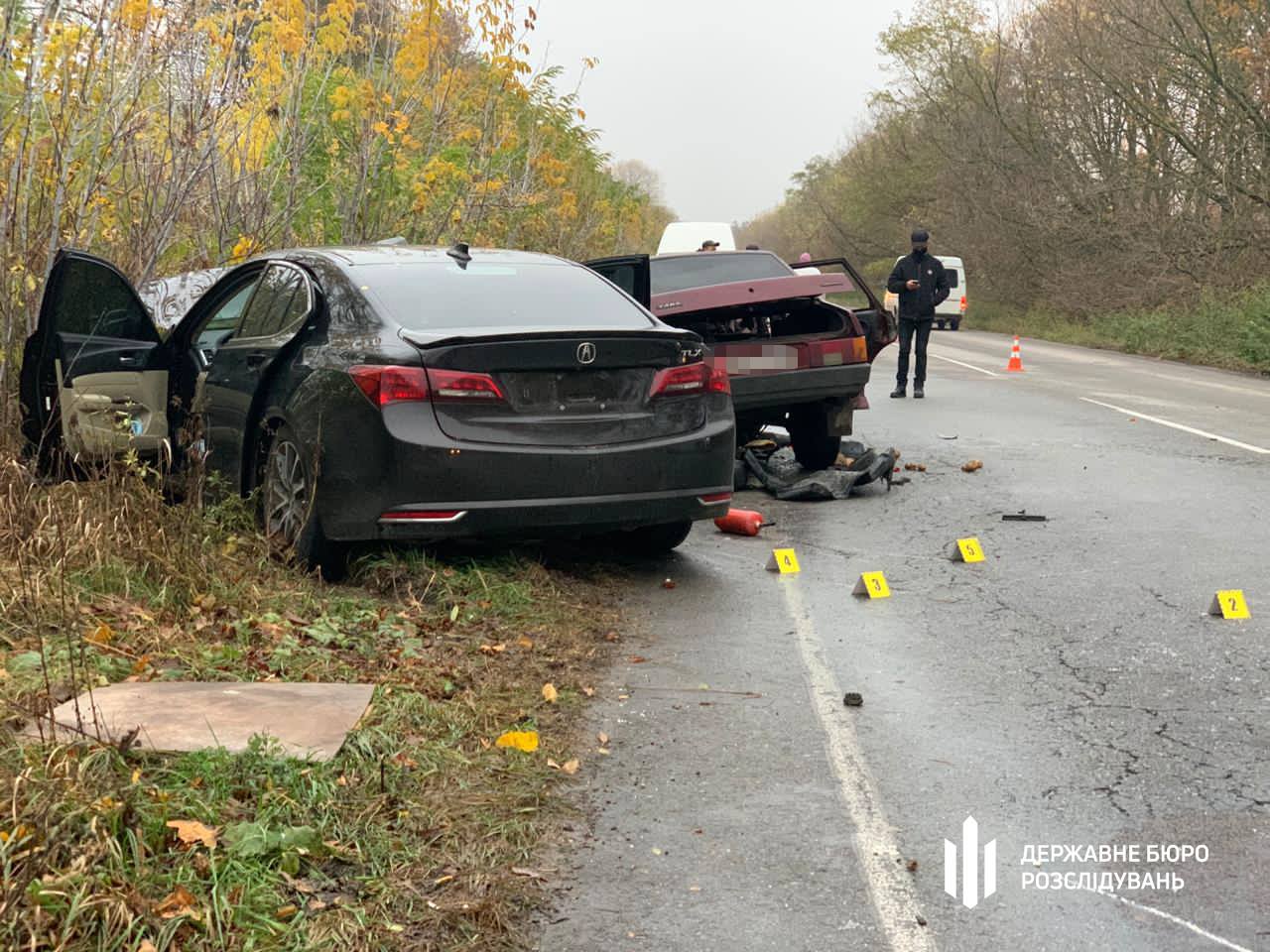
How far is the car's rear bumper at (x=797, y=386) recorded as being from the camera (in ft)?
35.1

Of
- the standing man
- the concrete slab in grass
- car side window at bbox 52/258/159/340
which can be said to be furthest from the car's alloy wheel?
the standing man

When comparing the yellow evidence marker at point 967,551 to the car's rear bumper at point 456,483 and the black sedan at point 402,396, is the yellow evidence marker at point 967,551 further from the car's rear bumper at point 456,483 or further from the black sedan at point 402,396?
the car's rear bumper at point 456,483

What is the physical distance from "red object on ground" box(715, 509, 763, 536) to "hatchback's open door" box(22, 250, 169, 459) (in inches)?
129

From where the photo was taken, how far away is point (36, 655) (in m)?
5.16

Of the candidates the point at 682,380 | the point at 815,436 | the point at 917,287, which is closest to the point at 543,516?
the point at 682,380

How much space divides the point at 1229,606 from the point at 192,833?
4789mm

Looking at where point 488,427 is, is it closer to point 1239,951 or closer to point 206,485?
point 206,485

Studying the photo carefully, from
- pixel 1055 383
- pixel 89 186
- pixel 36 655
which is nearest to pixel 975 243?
pixel 1055 383

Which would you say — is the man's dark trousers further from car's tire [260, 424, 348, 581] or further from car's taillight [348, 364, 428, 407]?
car's taillight [348, 364, 428, 407]

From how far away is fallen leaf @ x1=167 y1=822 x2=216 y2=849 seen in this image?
12.0 ft

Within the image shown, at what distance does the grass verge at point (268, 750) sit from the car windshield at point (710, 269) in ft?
21.7

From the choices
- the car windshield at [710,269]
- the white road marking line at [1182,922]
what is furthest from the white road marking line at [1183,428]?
the white road marking line at [1182,922]

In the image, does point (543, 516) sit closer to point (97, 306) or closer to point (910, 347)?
point (97, 306)

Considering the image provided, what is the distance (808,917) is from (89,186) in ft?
22.1
